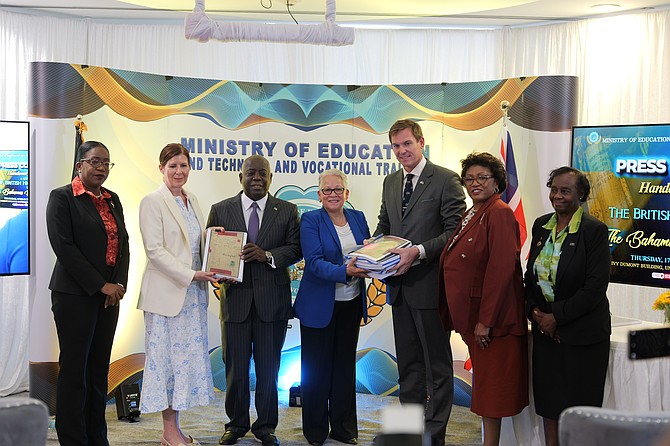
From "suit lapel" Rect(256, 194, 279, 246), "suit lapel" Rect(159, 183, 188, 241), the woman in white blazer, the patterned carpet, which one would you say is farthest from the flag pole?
"suit lapel" Rect(159, 183, 188, 241)

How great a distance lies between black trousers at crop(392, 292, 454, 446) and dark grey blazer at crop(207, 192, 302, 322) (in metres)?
0.73

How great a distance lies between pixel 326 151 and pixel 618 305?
9.17ft

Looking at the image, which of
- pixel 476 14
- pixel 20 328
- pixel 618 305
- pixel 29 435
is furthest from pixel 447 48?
pixel 29 435

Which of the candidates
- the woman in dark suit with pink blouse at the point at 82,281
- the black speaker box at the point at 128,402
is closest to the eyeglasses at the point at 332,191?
the woman in dark suit with pink blouse at the point at 82,281

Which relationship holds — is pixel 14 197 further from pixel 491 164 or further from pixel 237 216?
pixel 491 164

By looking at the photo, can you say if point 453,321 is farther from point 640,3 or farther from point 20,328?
point 20,328

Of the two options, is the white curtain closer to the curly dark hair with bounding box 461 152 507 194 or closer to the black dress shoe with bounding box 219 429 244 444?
the black dress shoe with bounding box 219 429 244 444

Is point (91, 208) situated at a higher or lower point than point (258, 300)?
higher

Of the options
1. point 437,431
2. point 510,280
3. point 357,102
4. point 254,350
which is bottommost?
point 437,431

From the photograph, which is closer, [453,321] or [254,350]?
[453,321]

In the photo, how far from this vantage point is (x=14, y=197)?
18.4ft

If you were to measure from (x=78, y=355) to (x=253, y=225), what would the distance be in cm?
133

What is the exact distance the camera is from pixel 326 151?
20.9ft

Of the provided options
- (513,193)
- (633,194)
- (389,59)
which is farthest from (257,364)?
(389,59)
